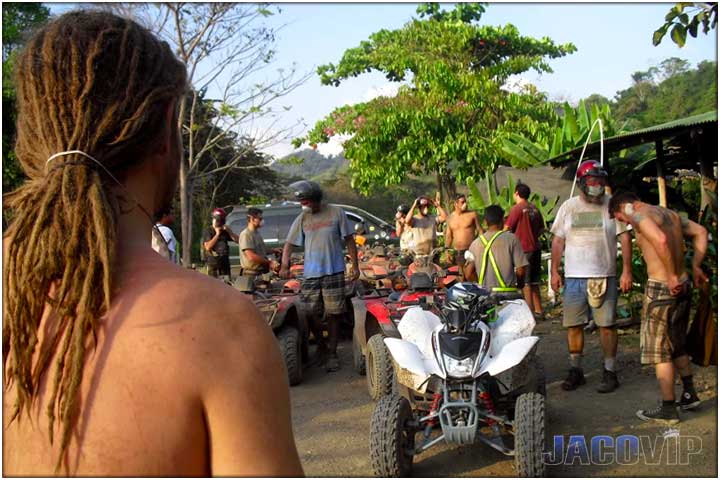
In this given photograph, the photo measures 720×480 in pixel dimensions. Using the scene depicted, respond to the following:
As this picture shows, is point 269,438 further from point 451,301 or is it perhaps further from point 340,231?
point 340,231

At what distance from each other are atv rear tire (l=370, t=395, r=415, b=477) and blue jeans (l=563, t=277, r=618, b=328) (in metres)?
2.49

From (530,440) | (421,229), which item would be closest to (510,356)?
(530,440)

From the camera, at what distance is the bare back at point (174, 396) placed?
107 centimetres

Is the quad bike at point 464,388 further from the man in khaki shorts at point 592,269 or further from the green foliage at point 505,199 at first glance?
the green foliage at point 505,199

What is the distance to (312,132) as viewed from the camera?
17719 mm

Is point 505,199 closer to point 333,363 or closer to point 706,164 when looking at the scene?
point 706,164

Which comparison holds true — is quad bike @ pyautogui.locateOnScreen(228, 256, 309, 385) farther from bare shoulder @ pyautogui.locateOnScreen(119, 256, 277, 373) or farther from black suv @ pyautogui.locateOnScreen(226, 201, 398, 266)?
black suv @ pyautogui.locateOnScreen(226, 201, 398, 266)

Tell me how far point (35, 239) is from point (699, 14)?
4744 millimetres

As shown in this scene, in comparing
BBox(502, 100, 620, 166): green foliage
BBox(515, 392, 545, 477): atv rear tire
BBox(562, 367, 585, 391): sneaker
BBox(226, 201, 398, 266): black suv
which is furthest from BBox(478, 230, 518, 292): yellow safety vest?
BBox(226, 201, 398, 266): black suv

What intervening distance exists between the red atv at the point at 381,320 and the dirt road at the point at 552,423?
0.25 metres

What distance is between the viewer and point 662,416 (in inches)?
204

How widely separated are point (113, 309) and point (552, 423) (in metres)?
4.74

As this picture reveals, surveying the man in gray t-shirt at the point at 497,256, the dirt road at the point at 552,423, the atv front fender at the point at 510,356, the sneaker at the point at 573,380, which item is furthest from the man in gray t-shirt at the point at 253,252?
the atv front fender at the point at 510,356

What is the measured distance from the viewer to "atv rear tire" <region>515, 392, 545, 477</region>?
13.6ft
